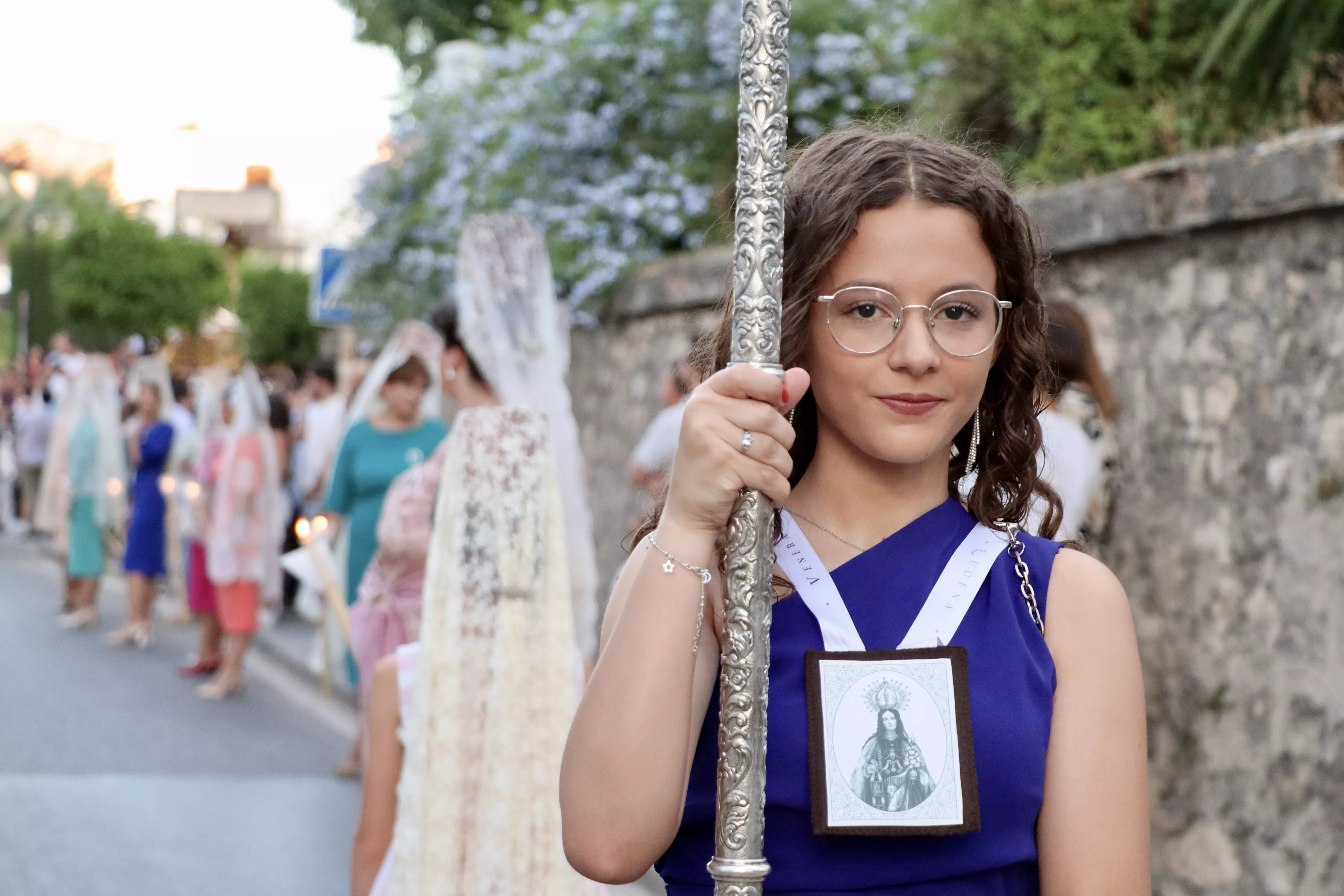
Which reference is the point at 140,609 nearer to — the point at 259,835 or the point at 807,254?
the point at 259,835

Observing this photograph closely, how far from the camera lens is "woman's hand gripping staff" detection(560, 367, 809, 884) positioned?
4.60ft

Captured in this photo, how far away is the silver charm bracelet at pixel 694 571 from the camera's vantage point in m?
1.47

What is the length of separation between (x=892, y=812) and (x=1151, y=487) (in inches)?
151

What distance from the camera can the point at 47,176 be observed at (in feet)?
205

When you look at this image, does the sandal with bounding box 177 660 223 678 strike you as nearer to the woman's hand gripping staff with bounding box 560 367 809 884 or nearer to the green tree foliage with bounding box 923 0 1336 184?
the green tree foliage with bounding box 923 0 1336 184

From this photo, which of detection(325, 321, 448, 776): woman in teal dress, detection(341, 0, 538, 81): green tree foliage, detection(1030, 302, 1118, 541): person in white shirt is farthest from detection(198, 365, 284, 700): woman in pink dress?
detection(341, 0, 538, 81): green tree foliage

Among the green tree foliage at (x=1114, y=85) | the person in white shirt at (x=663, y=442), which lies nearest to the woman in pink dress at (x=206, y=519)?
the person in white shirt at (x=663, y=442)

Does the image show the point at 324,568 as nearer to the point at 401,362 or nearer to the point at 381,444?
the point at 381,444

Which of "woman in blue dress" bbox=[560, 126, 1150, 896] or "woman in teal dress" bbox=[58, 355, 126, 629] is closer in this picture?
"woman in blue dress" bbox=[560, 126, 1150, 896]

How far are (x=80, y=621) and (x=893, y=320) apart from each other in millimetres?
12884

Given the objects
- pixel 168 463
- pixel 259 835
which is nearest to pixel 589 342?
pixel 168 463

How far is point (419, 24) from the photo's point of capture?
755 inches

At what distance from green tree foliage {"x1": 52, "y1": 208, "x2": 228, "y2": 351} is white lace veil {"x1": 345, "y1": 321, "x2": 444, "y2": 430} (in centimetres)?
3086

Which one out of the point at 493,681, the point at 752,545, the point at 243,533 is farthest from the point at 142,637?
the point at 752,545
